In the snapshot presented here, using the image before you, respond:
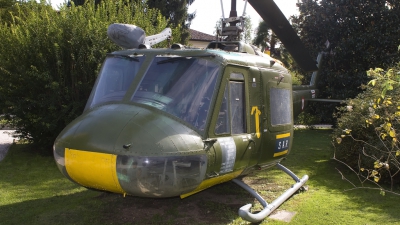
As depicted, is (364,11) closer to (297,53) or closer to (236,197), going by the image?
(297,53)

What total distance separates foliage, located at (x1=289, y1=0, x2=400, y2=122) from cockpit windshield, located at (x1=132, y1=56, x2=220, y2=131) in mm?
10261

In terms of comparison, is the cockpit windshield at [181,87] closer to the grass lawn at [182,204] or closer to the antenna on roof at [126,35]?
the antenna on roof at [126,35]

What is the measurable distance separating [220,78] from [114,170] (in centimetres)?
162

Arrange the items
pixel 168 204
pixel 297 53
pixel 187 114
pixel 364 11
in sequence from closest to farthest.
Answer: pixel 187 114 → pixel 168 204 → pixel 297 53 → pixel 364 11

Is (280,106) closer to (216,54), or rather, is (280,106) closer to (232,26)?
(232,26)

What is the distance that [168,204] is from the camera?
5.41 meters

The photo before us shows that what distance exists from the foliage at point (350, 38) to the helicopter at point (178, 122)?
863cm

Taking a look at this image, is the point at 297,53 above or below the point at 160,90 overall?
above

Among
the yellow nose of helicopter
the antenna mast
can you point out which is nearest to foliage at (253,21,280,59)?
the antenna mast

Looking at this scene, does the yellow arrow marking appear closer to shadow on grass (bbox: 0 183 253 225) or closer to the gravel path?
shadow on grass (bbox: 0 183 253 225)

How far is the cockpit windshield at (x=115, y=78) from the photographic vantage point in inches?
177

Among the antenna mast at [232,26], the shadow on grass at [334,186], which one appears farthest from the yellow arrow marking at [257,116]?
the shadow on grass at [334,186]

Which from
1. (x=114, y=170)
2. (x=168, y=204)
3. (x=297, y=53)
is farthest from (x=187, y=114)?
(x=297, y=53)

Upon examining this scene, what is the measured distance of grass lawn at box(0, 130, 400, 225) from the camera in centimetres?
487
